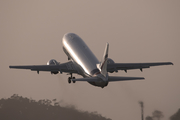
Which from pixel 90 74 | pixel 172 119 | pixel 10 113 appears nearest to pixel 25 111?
pixel 10 113

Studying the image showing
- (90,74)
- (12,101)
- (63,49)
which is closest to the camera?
(90,74)

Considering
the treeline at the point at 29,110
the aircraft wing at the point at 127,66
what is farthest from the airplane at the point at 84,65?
the treeline at the point at 29,110

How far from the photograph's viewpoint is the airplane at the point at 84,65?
203 feet

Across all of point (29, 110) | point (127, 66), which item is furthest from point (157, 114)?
point (29, 110)

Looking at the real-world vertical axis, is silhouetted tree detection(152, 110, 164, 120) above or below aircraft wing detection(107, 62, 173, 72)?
below

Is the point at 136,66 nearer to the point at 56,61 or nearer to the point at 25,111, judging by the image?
the point at 56,61

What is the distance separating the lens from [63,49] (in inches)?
3342

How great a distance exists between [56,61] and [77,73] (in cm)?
606

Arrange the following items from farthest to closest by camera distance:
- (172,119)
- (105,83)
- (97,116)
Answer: (97,116) → (172,119) → (105,83)

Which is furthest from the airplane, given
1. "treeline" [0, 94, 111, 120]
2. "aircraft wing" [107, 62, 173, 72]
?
"treeline" [0, 94, 111, 120]

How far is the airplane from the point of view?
203ft

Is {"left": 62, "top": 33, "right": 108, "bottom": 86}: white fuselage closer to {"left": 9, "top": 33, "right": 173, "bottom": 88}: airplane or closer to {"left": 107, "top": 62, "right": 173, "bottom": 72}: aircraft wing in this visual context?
{"left": 9, "top": 33, "right": 173, "bottom": 88}: airplane

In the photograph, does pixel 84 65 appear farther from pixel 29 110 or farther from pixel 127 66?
pixel 29 110

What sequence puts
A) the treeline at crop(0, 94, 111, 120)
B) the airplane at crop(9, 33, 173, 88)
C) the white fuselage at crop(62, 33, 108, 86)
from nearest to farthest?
the airplane at crop(9, 33, 173, 88) → the white fuselage at crop(62, 33, 108, 86) → the treeline at crop(0, 94, 111, 120)
